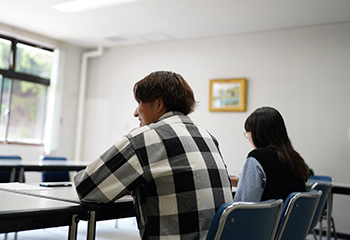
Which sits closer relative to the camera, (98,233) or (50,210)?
(50,210)

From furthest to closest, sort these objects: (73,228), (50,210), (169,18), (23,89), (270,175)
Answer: (23,89) < (169,18) < (270,175) < (73,228) < (50,210)

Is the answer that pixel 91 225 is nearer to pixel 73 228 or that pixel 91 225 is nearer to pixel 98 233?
pixel 73 228

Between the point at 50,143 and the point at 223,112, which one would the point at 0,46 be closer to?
the point at 50,143

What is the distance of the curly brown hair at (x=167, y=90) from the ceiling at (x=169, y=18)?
3.42 m

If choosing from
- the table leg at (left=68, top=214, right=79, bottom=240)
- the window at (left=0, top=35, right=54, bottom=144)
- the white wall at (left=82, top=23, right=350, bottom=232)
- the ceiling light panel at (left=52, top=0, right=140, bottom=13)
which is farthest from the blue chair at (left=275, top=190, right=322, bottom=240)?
the window at (left=0, top=35, right=54, bottom=144)

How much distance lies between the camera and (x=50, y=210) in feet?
4.07

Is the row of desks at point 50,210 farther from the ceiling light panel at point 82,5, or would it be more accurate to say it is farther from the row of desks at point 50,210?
the ceiling light panel at point 82,5

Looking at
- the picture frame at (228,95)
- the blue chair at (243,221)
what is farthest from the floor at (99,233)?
the blue chair at (243,221)

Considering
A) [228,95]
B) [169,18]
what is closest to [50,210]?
[169,18]

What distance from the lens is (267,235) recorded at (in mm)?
1457

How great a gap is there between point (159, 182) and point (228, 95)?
4778 mm

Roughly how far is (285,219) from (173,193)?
0.60 meters

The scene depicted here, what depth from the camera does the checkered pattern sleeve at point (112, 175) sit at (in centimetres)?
130

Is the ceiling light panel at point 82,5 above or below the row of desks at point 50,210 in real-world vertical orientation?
above
